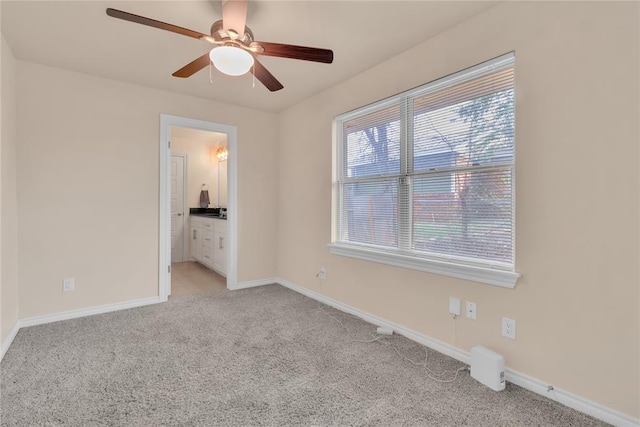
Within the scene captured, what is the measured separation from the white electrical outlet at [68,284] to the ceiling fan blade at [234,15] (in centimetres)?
279

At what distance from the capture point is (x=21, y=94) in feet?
8.93

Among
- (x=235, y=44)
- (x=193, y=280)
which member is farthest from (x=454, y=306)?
(x=193, y=280)

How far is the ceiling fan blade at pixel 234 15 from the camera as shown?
1.62 meters

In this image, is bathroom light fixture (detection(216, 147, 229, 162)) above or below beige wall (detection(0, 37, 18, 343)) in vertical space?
→ above

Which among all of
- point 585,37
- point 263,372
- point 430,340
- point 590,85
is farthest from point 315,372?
point 585,37

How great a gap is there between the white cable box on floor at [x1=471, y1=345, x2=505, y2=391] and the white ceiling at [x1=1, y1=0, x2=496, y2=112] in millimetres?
2195

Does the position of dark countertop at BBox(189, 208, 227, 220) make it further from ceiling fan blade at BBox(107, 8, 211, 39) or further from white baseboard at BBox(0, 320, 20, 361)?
ceiling fan blade at BBox(107, 8, 211, 39)

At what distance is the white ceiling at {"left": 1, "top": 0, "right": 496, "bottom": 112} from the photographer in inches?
78.5

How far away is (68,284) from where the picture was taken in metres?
2.96

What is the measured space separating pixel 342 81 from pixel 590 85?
81.9 inches

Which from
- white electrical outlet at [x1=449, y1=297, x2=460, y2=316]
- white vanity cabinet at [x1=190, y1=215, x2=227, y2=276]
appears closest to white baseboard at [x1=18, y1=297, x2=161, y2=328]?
white vanity cabinet at [x1=190, y1=215, x2=227, y2=276]

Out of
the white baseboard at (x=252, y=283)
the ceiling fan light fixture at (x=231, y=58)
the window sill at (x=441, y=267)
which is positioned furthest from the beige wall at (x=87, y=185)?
the window sill at (x=441, y=267)

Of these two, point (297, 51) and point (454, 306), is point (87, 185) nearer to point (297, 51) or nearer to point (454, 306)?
point (297, 51)

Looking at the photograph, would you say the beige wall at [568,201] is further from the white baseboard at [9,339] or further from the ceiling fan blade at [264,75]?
the white baseboard at [9,339]
